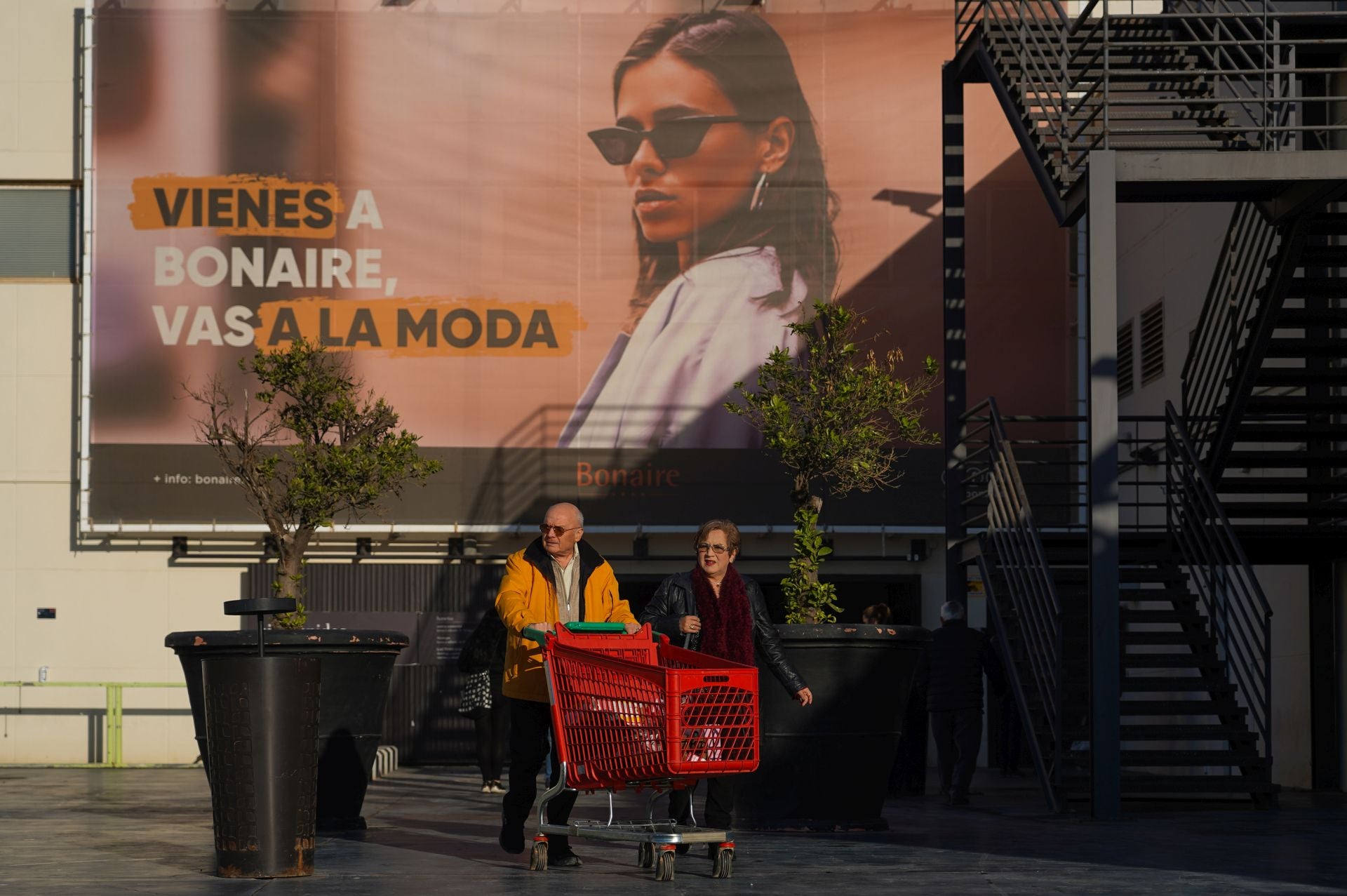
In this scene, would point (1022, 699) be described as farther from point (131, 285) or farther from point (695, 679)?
point (131, 285)

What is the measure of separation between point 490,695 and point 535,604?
6294mm

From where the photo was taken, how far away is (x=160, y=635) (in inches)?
827

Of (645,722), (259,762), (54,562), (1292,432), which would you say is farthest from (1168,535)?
(54,562)

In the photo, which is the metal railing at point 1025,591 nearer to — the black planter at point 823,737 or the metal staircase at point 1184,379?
the metal staircase at point 1184,379

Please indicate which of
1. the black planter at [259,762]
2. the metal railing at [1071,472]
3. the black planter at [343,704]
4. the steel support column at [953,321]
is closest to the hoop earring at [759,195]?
the metal railing at [1071,472]

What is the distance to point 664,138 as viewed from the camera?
21.1 m

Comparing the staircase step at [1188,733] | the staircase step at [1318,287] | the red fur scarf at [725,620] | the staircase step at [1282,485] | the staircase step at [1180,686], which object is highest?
the staircase step at [1318,287]

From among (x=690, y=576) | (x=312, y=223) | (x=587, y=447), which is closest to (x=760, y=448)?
(x=587, y=447)

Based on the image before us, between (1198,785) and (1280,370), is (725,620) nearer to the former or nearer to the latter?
(1198,785)

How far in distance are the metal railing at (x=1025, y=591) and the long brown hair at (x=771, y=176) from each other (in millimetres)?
7110

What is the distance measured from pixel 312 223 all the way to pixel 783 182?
5.27m

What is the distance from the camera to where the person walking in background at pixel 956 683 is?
1427 centimetres

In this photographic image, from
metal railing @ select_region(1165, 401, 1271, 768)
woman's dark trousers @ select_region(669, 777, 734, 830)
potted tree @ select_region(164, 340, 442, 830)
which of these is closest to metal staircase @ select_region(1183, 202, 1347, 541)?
metal railing @ select_region(1165, 401, 1271, 768)

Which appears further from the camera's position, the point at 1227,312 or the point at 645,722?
the point at 1227,312
